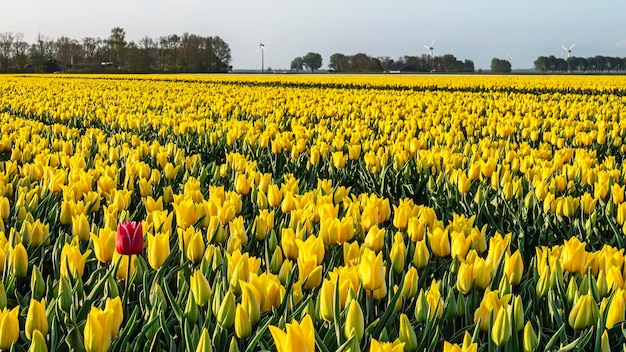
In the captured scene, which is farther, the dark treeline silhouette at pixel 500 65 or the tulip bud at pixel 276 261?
the dark treeline silhouette at pixel 500 65

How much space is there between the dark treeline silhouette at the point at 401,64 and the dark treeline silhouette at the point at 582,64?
19890 mm

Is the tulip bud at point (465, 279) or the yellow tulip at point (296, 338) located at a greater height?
the yellow tulip at point (296, 338)

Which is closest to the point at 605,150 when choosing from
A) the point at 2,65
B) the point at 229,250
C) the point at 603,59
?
the point at 229,250

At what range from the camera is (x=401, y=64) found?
9625 cm

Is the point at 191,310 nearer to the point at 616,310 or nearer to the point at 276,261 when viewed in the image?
the point at 276,261

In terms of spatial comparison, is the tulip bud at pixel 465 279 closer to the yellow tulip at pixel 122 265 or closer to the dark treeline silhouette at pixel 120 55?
the yellow tulip at pixel 122 265

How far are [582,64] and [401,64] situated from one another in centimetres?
4416

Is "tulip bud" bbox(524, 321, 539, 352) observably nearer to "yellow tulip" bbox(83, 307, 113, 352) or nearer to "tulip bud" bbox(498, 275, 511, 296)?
"tulip bud" bbox(498, 275, 511, 296)

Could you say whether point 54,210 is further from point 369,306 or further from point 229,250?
point 369,306

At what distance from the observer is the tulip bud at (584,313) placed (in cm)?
149

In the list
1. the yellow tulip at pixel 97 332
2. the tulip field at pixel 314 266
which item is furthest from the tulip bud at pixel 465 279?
the yellow tulip at pixel 97 332

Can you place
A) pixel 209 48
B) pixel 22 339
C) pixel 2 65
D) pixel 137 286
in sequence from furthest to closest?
pixel 209 48, pixel 2 65, pixel 137 286, pixel 22 339

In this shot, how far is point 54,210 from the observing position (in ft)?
8.87

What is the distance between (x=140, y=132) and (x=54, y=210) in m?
4.48
